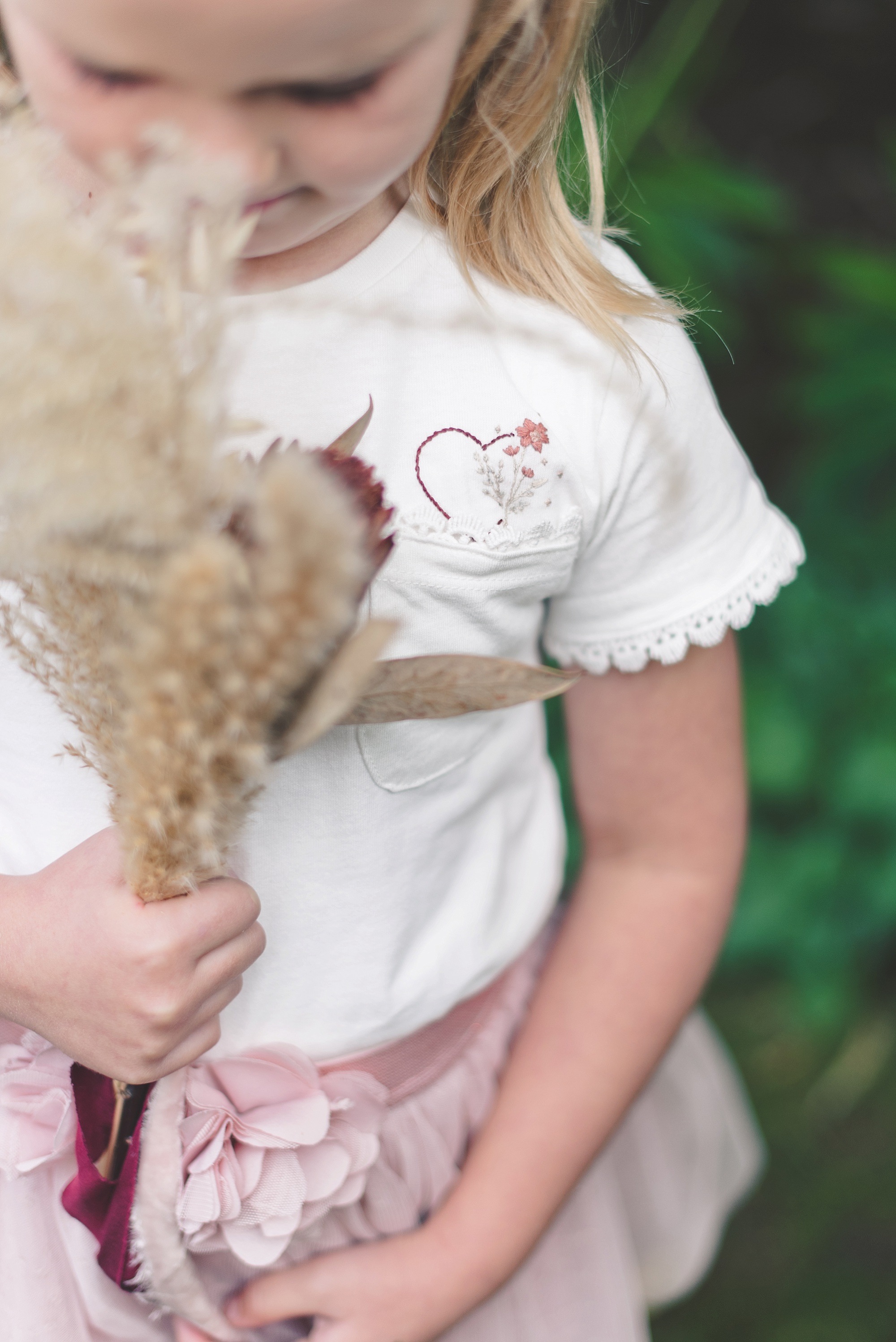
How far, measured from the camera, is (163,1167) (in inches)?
26.6

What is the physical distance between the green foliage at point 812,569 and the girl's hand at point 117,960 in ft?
3.58

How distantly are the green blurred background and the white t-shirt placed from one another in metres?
0.81

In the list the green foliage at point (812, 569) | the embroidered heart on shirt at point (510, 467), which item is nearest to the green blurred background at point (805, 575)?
the green foliage at point (812, 569)

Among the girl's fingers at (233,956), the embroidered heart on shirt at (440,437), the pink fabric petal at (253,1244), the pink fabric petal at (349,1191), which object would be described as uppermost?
the embroidered heart on shirt at (440,437)

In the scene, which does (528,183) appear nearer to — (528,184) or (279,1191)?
(528,184)

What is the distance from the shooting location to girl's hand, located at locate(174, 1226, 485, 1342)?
0.76 m

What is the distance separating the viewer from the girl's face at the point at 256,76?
1.35 feet

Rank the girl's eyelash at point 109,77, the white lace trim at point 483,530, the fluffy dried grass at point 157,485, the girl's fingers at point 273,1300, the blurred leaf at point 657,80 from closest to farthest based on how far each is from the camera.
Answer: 1. the fluffy dried grass at point 157,485
2. the girl's eyelash at point 109,77
3. the white lace trim at point 483,530
4. the girl's fingers at point 273,1300
5. the blurred leaf at point 657,80

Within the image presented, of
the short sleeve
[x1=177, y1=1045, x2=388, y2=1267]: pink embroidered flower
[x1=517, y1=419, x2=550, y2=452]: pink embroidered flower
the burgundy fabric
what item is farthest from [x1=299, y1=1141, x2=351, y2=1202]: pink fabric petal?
[x1=517, y1=419, x2=550, y2=452]: pink embroidered flower

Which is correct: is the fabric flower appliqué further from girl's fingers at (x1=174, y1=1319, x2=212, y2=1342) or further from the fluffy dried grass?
girl's fingers at (x1=174, y1=1319, x2=212, y2=1342)

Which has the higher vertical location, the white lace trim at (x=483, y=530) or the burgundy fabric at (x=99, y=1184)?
the white lace trim at (x=483, y=530)

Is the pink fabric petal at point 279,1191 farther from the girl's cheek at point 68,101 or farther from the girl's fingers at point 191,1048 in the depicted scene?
the girl's cheek at point 68,101

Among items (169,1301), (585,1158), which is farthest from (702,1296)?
(169,1301)

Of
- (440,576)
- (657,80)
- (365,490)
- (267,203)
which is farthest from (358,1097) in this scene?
(657,80)
